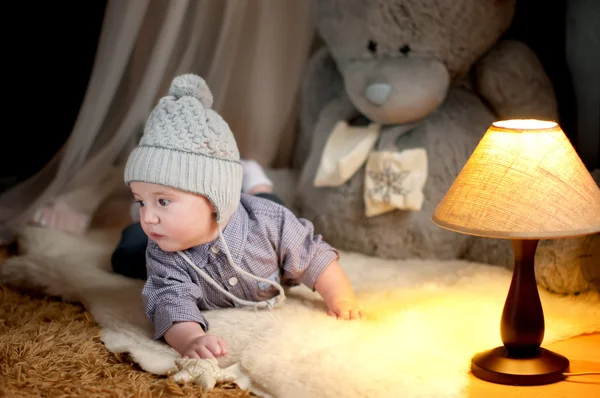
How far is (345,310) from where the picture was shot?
1627 millimetres

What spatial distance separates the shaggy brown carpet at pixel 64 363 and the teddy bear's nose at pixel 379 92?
78cm

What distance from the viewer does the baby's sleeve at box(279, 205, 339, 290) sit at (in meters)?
1.67

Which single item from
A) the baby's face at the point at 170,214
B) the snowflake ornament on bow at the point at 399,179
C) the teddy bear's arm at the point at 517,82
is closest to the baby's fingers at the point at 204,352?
the baby's face at the point at 170,214

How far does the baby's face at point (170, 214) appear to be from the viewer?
1.53 meters

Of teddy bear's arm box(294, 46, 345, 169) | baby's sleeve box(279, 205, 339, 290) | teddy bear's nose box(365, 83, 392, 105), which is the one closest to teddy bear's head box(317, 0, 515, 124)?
teddy bear's nose box(365, 83, 392, 105)

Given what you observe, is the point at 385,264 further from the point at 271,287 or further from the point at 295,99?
the point at 295,99

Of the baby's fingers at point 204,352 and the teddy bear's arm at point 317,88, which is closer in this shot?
the baby's fingers at point 204,352

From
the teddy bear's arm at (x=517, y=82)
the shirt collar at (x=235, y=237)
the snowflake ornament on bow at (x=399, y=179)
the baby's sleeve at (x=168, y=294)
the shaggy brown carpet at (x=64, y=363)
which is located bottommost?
the shaggy brown carpet at (x=64, y=363)

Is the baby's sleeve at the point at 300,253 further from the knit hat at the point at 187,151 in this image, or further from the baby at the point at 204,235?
the knit hat at the point at 187,151

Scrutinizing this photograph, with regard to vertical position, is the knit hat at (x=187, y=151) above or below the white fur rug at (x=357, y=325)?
above

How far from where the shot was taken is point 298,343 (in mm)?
1502

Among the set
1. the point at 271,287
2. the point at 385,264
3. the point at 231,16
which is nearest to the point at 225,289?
the point at 271,287

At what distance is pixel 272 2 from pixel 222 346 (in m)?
1.06

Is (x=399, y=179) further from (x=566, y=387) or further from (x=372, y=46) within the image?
(x=566, y=387)
